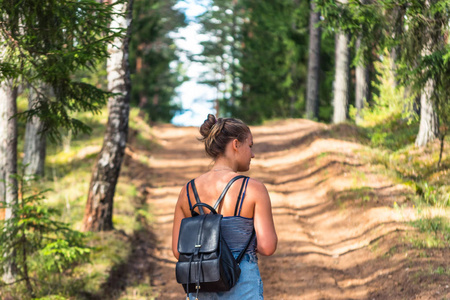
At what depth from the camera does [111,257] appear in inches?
345

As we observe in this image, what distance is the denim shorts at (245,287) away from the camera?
9.87 feet

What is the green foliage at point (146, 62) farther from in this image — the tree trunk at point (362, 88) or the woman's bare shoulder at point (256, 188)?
the woman's bare shoulder at point (256, 188)

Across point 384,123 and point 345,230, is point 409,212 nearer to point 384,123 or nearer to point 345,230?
point 345,230

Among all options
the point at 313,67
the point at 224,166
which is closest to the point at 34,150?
the point at 224,166

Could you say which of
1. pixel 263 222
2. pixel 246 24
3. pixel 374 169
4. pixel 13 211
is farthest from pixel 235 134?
pixel 246 24

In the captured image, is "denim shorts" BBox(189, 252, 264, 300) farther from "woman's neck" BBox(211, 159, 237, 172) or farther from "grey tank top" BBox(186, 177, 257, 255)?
"woman's neck" BBox(211, 159, 237, 172)

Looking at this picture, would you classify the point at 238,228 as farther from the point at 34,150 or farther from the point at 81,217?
the point at 34,150

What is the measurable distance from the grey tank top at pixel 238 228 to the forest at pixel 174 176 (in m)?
3.53

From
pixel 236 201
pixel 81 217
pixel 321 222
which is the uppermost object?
pixel 236 201

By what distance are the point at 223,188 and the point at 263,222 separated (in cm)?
34

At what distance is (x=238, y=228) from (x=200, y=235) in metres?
0.26

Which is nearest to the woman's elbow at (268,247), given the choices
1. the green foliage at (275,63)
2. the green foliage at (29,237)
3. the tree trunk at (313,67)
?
the green foliage at (29,237)

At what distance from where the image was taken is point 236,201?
9.95 feet

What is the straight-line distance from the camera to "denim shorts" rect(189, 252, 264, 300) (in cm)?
301
